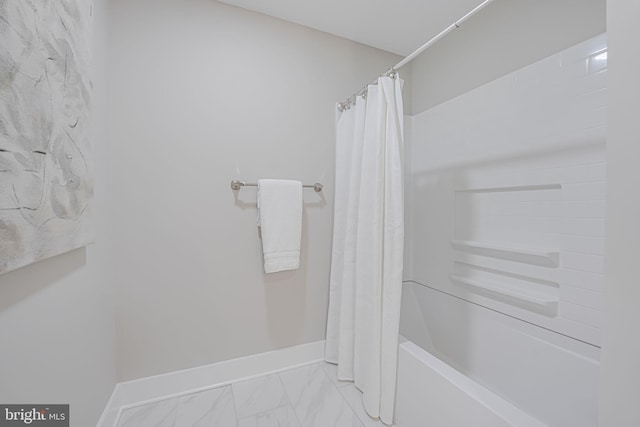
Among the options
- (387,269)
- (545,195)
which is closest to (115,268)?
(387,269)

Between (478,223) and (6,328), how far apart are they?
203 centimetres

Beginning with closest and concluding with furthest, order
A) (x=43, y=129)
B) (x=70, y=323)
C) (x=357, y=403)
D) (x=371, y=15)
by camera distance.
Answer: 1. (x=43, y=129)
2. (x=70, y=323)
3. (x=357, y=403)
4. (x=371, y=15)

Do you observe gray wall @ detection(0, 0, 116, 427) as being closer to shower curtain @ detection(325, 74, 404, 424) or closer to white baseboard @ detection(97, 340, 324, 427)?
white baseboard @ detection(97, 340, 324, 427)

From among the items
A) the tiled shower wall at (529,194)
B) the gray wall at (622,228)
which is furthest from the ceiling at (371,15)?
the gray wall at (622,228)

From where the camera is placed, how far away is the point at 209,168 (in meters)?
1.42

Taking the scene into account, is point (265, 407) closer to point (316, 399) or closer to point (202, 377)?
point (316, 399)

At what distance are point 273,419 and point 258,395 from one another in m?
0.20

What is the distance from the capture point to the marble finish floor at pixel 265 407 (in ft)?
3.89

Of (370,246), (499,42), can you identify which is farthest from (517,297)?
(499,42)

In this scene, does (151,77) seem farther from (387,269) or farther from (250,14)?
(387,269)

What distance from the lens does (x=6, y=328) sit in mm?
562

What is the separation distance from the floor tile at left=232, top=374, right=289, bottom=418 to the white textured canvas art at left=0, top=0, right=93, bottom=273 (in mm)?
1094

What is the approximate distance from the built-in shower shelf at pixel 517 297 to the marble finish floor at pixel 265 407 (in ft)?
3.16

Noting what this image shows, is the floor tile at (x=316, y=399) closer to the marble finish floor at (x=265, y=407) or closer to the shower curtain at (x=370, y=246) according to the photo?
the marble finish floor at (x=265, y=407)
